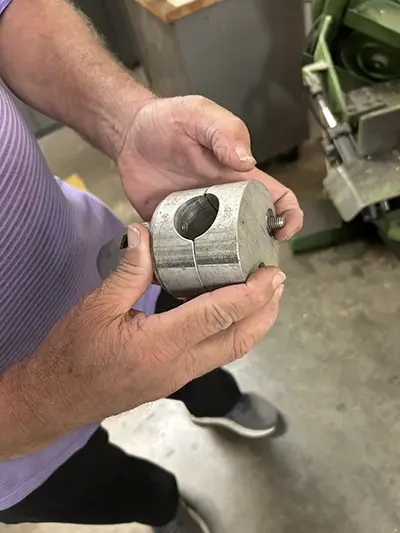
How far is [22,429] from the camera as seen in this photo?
2.02 feet

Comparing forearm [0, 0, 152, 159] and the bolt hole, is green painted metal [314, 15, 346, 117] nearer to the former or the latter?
forearm [0, 0, 152, 159]

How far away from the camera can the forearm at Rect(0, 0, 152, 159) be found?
80cm

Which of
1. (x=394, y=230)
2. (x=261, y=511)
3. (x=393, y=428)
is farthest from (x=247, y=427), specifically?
(x=394, y=230)

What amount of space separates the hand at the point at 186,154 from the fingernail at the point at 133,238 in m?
0.13

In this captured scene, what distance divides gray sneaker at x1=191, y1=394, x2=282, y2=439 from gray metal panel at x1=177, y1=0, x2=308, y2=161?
0.76 m

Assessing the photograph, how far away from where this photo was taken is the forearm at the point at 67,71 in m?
0.80

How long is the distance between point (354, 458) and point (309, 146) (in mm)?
973

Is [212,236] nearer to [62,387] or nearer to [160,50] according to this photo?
[62,387]

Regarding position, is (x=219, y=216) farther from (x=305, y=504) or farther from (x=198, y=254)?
(x=305, y=504)

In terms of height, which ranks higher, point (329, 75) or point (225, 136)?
point (225, 136)

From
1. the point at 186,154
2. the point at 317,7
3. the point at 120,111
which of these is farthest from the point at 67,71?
the point at 317,7

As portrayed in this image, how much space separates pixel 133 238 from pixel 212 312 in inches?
5.1

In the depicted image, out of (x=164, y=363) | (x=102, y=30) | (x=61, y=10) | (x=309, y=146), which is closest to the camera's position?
(x=164, y=363)

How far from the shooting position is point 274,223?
681 mm
